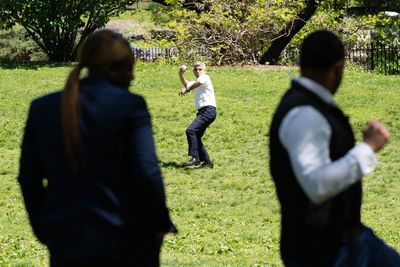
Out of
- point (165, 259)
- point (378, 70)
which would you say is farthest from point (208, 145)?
point (378, 70)

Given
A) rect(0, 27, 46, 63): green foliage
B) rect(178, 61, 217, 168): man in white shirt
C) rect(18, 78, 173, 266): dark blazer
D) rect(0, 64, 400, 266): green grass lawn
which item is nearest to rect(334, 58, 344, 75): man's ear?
rect(18, 78, 173, 266): dark blazer

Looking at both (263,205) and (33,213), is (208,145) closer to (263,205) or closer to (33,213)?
(263,205)

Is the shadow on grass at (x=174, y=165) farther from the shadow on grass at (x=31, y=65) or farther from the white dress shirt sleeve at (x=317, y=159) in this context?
the white dress shirt sleeve at (x=317, y=159)

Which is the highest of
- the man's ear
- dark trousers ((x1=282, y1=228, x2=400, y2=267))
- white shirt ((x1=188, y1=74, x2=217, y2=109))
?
the man's ear

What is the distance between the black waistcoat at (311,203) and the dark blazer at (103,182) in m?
0.49

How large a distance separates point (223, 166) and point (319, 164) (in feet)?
35.5

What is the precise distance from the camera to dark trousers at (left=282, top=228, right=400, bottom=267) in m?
3.66

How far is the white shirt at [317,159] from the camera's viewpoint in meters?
3.44

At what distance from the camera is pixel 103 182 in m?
3.49

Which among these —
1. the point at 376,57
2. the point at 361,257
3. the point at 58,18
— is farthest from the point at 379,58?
the point at 361,257

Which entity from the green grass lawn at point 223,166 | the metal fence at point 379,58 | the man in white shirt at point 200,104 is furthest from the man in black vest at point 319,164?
the metal fence at point 379,58

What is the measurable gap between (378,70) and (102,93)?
22.5 metres

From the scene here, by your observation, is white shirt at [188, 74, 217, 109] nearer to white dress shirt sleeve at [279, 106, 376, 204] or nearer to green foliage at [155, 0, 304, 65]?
white dress shirt sleeve at [279, 106, 376, 204]

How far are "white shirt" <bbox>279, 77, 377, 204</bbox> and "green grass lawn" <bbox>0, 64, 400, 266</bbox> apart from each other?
4.09 meters
